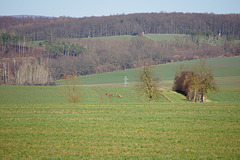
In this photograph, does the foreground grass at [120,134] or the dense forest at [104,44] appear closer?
the foreground grass at [120,134]

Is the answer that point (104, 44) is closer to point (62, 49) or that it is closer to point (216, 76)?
point (62, 49)

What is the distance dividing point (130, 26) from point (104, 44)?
32441 mm

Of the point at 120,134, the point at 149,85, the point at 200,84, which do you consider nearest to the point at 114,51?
the point at 200,84

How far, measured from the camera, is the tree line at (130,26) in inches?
5915

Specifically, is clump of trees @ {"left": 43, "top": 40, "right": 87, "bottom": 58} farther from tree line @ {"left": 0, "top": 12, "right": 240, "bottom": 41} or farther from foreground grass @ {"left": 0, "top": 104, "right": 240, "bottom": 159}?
foreground grass @ {"left": 0, "top": 104, "right": 240, "bottom": 159}

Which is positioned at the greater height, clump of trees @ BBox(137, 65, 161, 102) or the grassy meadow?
clump of trees @ BBox(137, 65, 161, 102)

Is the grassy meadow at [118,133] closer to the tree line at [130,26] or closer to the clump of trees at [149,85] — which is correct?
the clump of trees at [149,85]

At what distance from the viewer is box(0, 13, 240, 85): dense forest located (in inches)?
3807

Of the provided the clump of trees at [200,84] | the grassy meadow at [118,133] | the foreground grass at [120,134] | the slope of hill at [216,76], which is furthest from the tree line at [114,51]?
the foreground grass at [120,134]

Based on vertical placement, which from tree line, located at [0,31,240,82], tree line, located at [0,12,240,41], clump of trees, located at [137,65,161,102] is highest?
tree line, located at [0,12,240,41]

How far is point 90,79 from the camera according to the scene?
83.7 metres

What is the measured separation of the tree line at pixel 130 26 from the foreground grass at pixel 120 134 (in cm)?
13345

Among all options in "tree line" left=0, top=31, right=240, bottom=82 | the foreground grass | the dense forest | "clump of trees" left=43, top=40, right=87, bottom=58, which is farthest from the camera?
"clump of trees" left=43, top=40, right=87, bottom=58

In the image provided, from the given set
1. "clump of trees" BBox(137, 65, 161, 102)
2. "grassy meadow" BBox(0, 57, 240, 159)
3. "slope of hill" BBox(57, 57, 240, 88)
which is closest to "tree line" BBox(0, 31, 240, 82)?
"slope of hill" BBox(57, 57, 240, 88)
